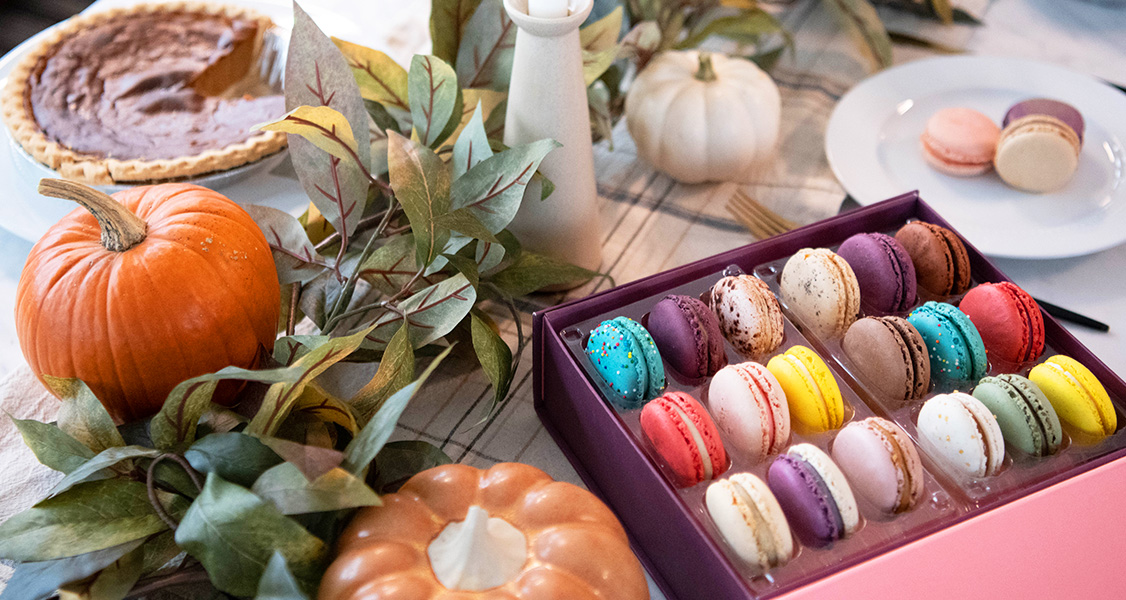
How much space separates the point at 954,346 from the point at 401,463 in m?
0.53

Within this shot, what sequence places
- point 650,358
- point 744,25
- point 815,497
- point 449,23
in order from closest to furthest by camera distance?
point 815,497
point 650,358
point 449,23
point 744,25

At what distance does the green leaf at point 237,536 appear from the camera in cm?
57

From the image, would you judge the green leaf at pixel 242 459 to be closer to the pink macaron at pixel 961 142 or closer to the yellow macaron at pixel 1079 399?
the yellow macaron at pixel 1079 399

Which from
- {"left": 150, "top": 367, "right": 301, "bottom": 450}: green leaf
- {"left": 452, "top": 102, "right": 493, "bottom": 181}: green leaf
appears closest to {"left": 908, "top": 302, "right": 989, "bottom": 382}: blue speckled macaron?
{"left": 452, "top": 102, "right": 493, "bottom": 181}: green leaf

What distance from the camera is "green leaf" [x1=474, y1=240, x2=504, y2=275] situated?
0.84m

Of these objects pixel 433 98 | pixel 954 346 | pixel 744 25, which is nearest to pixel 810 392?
pixel 954 346

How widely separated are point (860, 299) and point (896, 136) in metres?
0.47

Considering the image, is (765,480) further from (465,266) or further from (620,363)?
(465,266)

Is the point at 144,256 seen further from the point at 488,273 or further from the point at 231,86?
the point at 231,86

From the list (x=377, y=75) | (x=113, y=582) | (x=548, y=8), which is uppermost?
(x=548, y=8)

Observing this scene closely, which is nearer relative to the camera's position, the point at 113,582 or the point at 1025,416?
the point at 113,582

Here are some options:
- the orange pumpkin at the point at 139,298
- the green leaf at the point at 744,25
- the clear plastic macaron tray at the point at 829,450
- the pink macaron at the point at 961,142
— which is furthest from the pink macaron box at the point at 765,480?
the green leaf at the point at 744,25

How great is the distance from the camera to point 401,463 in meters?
0.73

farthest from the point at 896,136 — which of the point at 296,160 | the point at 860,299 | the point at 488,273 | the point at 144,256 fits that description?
the point at 144,256
